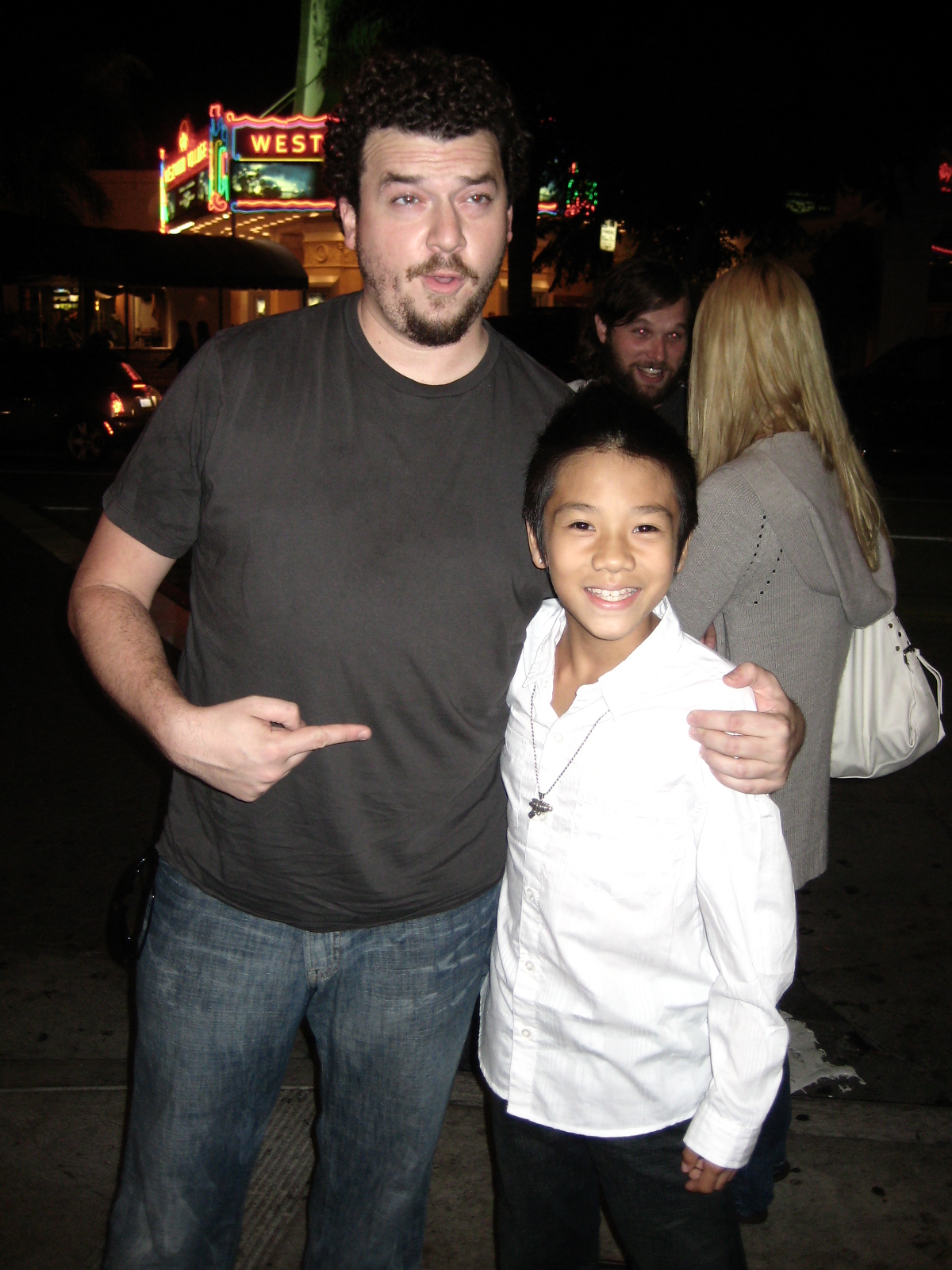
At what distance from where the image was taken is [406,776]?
1.88m

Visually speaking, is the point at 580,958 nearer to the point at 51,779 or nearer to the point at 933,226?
the point at 51,779

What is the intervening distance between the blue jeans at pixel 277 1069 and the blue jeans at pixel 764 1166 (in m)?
0.93

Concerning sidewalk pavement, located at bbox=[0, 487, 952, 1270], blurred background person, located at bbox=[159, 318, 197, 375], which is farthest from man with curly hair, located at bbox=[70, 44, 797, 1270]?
blurred background person, located at bbox=[159, 318, 197, 375]

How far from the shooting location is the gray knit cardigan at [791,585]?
2.45 metres

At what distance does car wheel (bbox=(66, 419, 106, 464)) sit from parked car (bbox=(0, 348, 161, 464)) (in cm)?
1

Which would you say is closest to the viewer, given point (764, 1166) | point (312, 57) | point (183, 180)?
point (764, 1166)

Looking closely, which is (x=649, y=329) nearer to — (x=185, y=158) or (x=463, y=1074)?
(x=463, y=1074)

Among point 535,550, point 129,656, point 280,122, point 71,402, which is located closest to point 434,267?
point 535,550

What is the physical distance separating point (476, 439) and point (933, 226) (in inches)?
940

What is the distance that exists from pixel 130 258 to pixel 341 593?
24.7 meters

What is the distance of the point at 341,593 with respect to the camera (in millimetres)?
1812

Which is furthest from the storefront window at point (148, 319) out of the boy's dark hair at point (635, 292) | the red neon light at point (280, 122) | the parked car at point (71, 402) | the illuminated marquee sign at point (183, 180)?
the boy's dark hair at point (635, 292)

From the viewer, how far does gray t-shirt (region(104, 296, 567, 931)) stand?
182 centimetres

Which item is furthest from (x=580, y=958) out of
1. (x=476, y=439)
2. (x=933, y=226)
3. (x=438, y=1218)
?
(x=933, y=226)
